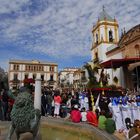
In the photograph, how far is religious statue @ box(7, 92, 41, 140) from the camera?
172 inches

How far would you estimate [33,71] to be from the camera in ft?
238

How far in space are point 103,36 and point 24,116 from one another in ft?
121

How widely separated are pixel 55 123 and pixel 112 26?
35.3 m

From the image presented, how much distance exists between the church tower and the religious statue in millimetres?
34631

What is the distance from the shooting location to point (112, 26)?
41469mm

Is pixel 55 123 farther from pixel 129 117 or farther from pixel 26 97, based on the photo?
pixel 26 97

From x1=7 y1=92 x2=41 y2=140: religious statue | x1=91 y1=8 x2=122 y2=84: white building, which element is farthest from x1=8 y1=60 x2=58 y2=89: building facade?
x1=7 y1=92 x2=41 y2=140: religious statue

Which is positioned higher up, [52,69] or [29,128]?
[52,69]

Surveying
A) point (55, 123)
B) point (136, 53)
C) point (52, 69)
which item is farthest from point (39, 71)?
point (55, 123)

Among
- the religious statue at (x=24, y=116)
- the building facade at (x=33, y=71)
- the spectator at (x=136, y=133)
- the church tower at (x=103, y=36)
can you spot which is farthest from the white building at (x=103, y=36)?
the religious statue at (x=24, y=116)

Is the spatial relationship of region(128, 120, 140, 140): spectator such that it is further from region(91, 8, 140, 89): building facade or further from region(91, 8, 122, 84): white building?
region(91, 8, 122, 84): white building

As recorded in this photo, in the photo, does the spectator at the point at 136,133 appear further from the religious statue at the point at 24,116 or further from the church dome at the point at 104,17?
the church dome at the point at 104,17

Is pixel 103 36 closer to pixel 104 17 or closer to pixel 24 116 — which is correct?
pixel 104 17

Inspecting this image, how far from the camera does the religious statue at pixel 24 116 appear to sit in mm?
4375
